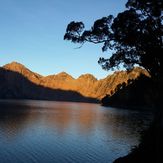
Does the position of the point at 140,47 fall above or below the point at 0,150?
above

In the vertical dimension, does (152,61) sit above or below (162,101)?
above

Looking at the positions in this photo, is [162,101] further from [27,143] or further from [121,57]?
[27,143]

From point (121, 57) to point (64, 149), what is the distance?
26.4m

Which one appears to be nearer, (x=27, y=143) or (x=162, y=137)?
(x=162, y=137)

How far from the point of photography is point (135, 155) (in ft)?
126

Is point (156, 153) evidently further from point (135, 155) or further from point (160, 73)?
point (160, 73)

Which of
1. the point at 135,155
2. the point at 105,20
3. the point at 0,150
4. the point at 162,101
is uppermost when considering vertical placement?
the point at 105,20

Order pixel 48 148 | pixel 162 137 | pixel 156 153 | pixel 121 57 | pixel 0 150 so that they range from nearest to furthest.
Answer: pixel 156 153 < pixel 162 137 < pixel 121 57 < pixel 0 150 < pixel 48 148

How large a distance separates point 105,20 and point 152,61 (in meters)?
7.78

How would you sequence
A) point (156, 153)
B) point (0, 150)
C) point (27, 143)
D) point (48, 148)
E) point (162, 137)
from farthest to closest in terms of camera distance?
point (27, 143), point (48, 148), point (0, 150), point (162, 137), point (156, 153)

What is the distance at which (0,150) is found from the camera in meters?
56.7

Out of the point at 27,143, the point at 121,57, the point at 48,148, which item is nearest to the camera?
the point at 121,57

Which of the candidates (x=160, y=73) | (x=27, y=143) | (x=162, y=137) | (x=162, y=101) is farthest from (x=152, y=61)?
(x=27, y=143)

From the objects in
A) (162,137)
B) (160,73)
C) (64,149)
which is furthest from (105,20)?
(64,149)
